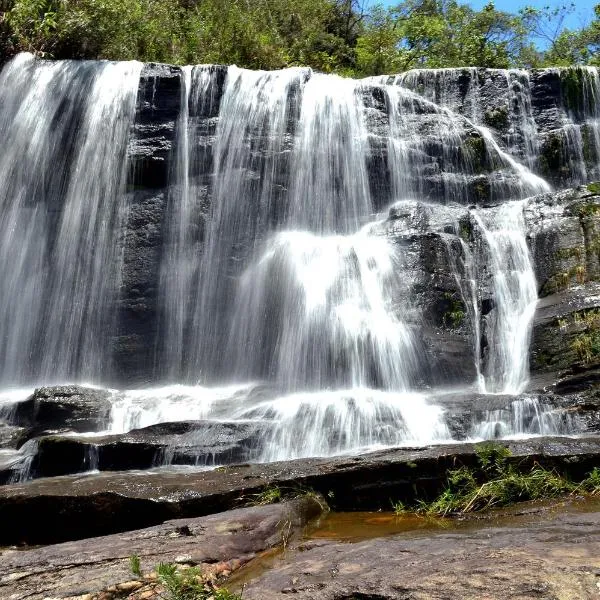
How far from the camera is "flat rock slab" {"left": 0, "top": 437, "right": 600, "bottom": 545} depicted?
5.61 m

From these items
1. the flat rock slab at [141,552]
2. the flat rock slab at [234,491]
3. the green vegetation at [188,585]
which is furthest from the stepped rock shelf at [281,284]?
the green vegetation at [188,585]

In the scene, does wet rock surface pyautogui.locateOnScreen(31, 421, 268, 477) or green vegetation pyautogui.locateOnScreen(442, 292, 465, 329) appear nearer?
wet rock surface pyautogui.locateOnScreen(31, 421, 268, 477)

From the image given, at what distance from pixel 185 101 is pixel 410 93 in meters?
4.87

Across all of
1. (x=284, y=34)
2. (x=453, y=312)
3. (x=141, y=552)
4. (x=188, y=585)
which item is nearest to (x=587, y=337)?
(x=453, y=312)

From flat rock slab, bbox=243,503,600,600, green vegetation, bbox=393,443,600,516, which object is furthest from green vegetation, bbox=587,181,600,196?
flat rock slab, bbox=243,503,600,600

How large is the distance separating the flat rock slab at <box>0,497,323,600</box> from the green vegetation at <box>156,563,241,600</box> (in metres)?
0.27

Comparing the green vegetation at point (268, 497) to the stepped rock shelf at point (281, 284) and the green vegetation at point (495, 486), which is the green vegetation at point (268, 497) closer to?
the stepped rock shelf at point (281, 284)

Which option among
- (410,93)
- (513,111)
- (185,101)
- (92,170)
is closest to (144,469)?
(92,170)

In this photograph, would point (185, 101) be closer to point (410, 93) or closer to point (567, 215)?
point (410, 93)

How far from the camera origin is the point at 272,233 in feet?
43.2

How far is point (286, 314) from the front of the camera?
36.5 feet

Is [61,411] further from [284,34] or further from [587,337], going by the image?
[284,34]

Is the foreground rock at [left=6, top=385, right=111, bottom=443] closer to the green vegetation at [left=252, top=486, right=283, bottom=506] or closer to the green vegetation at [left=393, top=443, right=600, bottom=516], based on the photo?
the green vegetation at [left=252, top=486, right=283, bottom=506]

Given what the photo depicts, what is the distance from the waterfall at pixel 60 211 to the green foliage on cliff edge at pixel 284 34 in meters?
1.99
